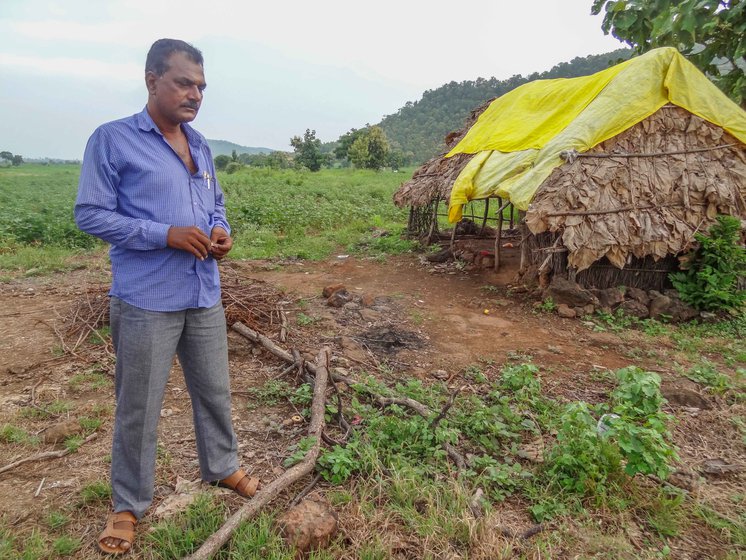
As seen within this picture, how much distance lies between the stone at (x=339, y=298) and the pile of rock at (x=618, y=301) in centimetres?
263

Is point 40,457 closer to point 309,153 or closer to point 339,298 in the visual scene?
point 339,298

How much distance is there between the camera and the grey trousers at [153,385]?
188 cm

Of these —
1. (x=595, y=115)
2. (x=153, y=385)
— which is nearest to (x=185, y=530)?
(x=153, y=385)

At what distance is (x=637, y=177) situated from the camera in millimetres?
5922

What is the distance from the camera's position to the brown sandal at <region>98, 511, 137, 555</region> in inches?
77.5

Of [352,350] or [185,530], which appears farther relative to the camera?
[352,350]

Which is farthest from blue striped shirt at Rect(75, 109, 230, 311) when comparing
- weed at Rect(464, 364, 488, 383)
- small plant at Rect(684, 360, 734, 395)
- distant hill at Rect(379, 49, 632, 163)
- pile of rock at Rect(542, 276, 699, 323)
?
distant hill at Rect(379, 49, 632, 163)

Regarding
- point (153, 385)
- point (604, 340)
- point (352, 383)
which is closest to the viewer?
point (153, 385)

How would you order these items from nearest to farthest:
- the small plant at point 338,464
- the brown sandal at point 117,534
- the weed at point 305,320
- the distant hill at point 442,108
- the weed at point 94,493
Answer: the brown sandal at point 117,534, the weed at point 94,493, the small plant at point 338,464, the weed at point 305,320, the distant hill at point 442,108

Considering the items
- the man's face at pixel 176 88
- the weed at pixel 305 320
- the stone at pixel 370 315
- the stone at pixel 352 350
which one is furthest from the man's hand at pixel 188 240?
the stone at pixel 370 315

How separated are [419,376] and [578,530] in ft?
6.22

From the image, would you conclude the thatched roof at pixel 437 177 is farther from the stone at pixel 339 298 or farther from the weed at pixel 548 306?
the stone at pixel 339 298

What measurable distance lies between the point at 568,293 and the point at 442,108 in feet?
194

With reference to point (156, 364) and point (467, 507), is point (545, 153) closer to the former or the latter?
point (467, 507)
